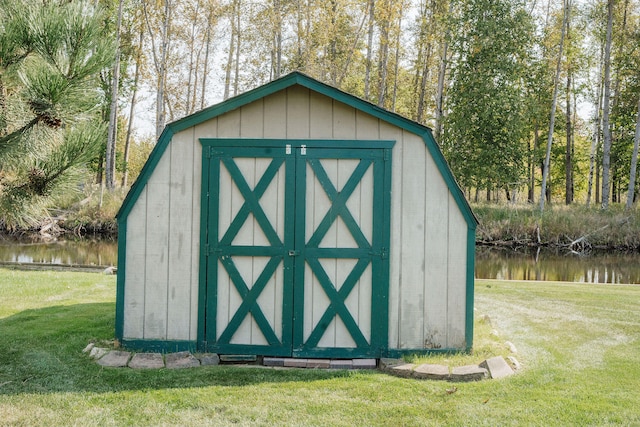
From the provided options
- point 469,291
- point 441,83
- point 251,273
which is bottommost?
point 469,291

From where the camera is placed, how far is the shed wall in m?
6.12

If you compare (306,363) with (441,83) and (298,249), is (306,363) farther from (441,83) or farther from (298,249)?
(441,83)

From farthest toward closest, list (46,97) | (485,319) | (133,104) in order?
(133,104)
(485,319)
(46,97)

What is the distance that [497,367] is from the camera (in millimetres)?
5555

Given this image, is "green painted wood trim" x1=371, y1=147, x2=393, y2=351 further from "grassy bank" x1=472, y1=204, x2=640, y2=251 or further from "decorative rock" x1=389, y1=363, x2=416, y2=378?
"grassy bank" x1=472, y1=204, x2=640, y2=251

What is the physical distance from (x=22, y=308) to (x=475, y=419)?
6611 mm

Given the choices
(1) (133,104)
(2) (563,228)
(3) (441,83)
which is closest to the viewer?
(2) (563,228)

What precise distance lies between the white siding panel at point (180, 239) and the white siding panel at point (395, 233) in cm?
216

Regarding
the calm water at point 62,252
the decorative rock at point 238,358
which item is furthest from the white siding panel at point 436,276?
the calm water at point 62,252

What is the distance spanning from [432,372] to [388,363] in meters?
0.51

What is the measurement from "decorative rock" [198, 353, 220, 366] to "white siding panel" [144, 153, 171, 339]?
0.55m

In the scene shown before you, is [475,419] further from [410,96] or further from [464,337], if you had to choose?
[410,96]

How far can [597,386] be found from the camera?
5219 millimetres

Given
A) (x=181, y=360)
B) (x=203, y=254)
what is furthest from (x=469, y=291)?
(x=181, y=360)
